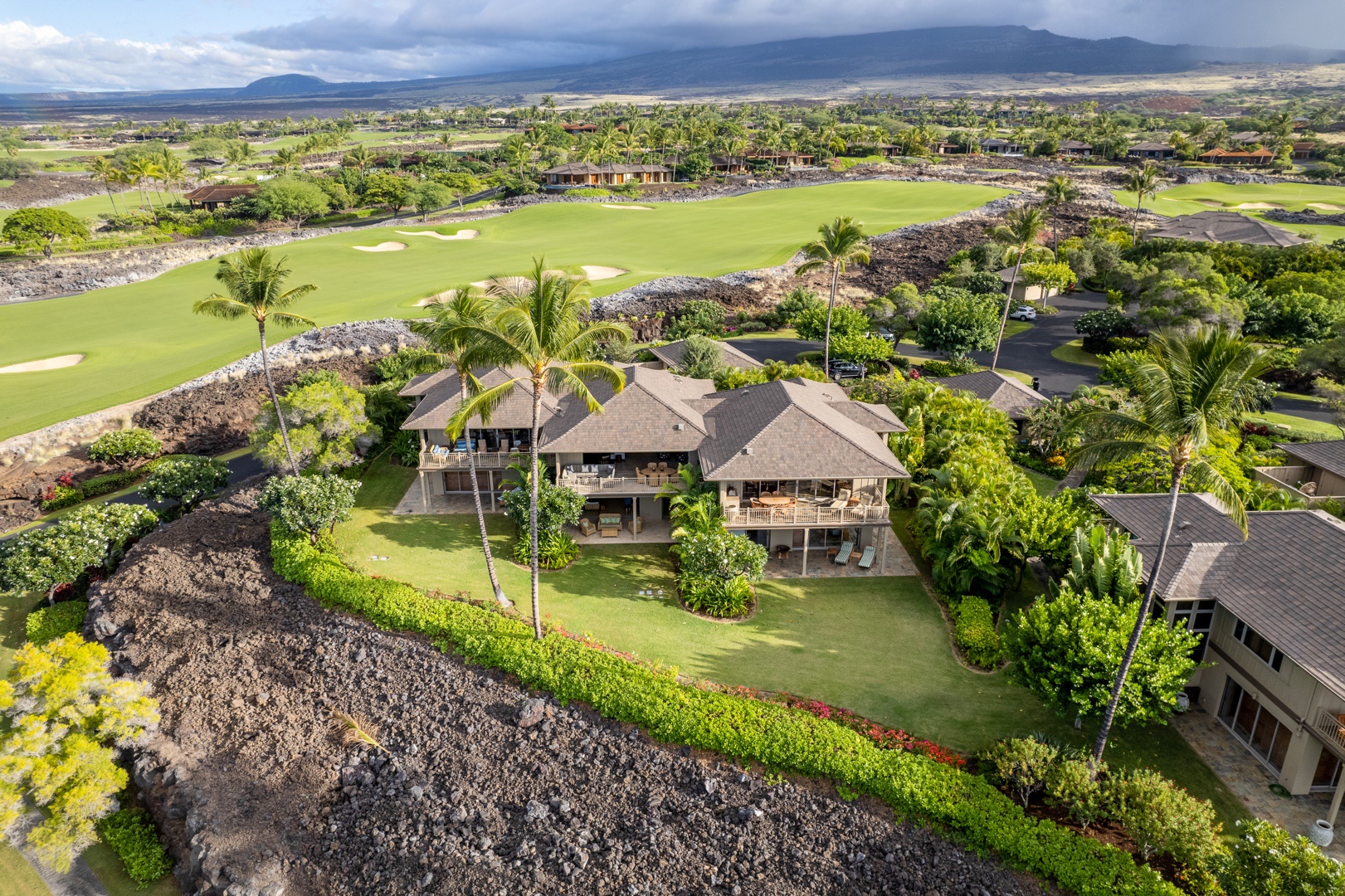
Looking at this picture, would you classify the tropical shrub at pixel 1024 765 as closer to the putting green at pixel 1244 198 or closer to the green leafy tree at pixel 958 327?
the green leafy tree at pixel 958 327

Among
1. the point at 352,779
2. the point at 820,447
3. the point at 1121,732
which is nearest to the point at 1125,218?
the point at 820,447

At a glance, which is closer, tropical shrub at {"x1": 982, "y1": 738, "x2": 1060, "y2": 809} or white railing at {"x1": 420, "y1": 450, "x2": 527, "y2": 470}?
tropical shrub at {"x1": 982, "y1": 738, "x2": 1060, "y2": 809}

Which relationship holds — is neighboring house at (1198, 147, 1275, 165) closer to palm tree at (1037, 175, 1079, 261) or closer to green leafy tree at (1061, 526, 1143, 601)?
palm tree at (1037, 175, 1079, 261)

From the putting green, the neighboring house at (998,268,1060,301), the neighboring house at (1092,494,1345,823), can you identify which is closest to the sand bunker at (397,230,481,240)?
the neighboring house at (998,268,1060,301)

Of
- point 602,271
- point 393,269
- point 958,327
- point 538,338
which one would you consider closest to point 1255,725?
point 538,338

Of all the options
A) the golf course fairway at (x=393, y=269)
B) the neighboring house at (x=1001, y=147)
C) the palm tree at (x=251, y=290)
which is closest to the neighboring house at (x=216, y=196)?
the golf course fairway at (x=393, y=269)

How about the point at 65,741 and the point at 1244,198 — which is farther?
the point at 1244,198

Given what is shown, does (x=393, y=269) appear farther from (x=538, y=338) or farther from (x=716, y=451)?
(x=538, y=338)
